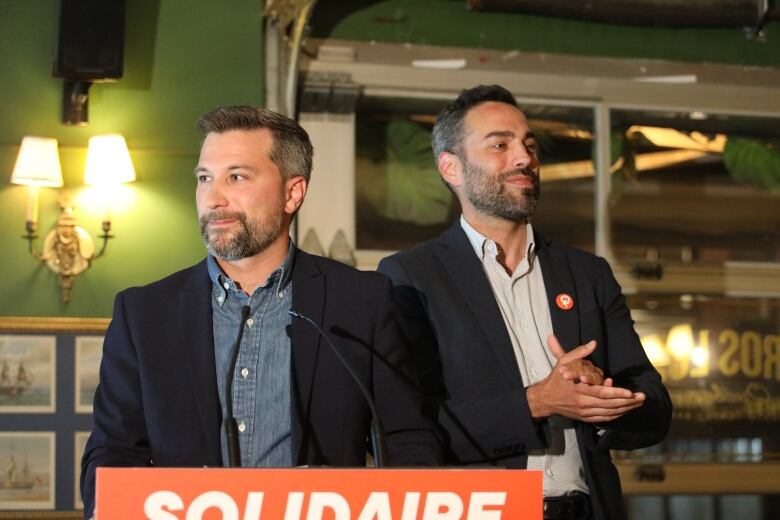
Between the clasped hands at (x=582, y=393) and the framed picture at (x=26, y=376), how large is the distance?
2394 millimetres

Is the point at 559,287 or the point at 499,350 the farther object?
the point at 559,287

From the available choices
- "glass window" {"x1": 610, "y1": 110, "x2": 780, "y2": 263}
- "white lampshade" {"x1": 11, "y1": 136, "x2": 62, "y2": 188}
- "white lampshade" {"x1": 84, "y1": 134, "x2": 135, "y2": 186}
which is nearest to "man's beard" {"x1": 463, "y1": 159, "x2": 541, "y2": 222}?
"white lampshade" {"x1": 84, "y1": 134, "x2": 135, "y2": 186}

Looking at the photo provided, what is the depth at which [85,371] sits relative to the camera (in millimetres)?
4262

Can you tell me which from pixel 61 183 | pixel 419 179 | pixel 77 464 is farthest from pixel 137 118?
pixel 77 464

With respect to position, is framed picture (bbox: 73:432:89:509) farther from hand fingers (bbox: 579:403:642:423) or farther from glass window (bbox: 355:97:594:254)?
hand fingers (bbox: 579:403:642:423)

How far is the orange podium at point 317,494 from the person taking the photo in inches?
61.4

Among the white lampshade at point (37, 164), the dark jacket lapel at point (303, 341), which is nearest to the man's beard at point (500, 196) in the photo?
the dark jacket lapel at point (303, 341)

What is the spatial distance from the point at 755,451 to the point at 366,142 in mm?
2109

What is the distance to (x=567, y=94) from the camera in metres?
4.90

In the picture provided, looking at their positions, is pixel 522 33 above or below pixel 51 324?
above

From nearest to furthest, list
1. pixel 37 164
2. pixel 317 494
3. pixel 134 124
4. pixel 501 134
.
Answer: pixel 317 494
pixel 501 134
pixel 37 164
pixel 134 124

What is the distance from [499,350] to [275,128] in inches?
26.7

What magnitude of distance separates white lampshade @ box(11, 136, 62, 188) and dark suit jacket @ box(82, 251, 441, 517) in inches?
78.2

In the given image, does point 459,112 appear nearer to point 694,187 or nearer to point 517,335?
point 517,335
